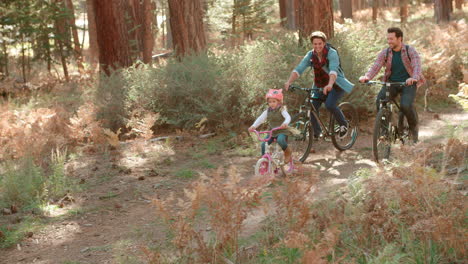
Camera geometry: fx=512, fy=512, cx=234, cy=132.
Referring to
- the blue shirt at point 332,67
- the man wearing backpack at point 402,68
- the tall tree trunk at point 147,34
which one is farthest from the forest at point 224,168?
the tall tree trunk at point 147,34

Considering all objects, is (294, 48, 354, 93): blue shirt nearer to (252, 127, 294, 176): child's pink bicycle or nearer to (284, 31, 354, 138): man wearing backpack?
(284, 31, 354, 138): man wearing backpack

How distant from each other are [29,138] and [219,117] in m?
3.75

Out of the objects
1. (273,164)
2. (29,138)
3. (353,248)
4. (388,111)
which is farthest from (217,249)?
(29,138)

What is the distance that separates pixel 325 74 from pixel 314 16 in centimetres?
325

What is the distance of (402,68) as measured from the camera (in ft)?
25.5

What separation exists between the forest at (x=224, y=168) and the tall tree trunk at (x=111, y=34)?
0.03m

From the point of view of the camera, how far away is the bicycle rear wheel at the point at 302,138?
26.5 feet

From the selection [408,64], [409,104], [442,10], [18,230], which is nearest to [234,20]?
[442,10]

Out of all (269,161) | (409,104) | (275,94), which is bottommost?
(269,161)

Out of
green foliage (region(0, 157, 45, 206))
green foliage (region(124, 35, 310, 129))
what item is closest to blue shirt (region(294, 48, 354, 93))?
green foliage (region(124, 35, 310, 129))

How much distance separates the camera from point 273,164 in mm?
7277

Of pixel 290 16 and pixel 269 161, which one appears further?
pixel 290 16

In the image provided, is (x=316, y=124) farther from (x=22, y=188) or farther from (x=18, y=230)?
(x=18, y=230)

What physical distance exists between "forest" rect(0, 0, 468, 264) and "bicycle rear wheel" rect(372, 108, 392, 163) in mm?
31
